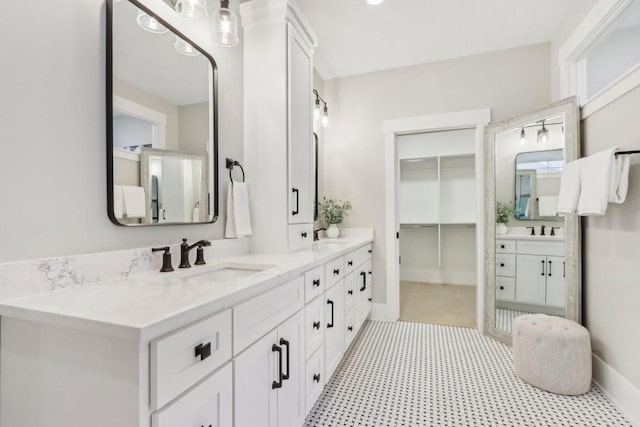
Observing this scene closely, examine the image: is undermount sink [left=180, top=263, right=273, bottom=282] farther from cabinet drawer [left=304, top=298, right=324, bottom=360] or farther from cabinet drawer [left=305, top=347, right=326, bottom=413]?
cabinet drawer [left=305, top=347, right=326, bottom=413]

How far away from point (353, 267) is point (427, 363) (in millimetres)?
895

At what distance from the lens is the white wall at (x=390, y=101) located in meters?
2.80

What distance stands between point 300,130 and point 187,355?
166 centimetres

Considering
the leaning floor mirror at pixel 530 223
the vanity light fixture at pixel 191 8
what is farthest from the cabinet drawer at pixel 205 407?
the leaning floor mirror at pixel 530 223

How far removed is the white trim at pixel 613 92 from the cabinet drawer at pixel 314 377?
89.3 inches

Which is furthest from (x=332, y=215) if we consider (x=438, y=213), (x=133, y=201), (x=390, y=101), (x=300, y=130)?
(x=438, y=213)

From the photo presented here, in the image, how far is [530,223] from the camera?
8.14 feet

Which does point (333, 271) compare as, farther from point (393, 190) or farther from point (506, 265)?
point (506, 265)

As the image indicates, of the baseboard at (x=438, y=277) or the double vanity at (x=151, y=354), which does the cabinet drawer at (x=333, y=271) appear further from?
the baseboard at (x=438, y=277)

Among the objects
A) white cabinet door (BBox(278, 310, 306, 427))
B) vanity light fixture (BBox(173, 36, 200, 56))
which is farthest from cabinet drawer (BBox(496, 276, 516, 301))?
vanity light fixture (BBox(173, 36, 200, 56))

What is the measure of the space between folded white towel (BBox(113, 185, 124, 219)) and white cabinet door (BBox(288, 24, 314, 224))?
0.96 m

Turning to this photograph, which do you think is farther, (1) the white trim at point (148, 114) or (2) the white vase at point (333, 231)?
(2) the white vase at point (333, 231)

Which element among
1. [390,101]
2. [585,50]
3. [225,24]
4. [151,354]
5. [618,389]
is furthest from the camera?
[390,101]

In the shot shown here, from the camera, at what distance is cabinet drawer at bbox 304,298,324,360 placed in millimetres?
1535
